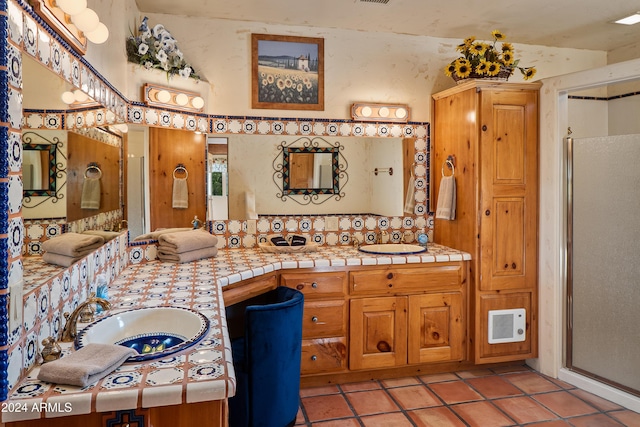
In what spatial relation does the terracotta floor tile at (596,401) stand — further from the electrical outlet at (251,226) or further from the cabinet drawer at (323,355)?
the electrical outlet at (251,226)

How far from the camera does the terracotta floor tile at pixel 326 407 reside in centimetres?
263

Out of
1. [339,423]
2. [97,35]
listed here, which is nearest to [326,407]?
[339,423]

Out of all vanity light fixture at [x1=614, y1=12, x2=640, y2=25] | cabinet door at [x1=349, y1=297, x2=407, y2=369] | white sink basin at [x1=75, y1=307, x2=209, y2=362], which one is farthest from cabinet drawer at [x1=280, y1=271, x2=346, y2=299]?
vanity light fixture at [x1=614, y1=12, x2=640, y2=25]

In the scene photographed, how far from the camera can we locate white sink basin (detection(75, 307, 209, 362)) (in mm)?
1521

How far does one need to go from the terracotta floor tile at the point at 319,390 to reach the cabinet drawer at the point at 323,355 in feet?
0.43

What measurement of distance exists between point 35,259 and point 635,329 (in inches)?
120

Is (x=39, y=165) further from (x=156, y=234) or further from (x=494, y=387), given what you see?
(x=494, y=387)

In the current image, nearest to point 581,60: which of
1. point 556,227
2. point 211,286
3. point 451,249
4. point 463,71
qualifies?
point 463,71

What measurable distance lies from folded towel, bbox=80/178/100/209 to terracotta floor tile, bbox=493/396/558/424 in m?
2.45

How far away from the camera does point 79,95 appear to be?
1700 millimetres

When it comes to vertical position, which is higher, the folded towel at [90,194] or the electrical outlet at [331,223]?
the folded towel at [90,194]

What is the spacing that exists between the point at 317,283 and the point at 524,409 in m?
1.42

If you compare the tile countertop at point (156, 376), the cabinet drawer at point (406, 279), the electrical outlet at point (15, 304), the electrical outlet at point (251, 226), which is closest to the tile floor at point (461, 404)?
the cabinet drawer at point (406, 279)

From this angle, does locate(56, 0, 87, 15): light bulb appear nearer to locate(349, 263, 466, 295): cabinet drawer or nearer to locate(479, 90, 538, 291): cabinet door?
locate(349, 263, 466, 295): cabinet drawer
